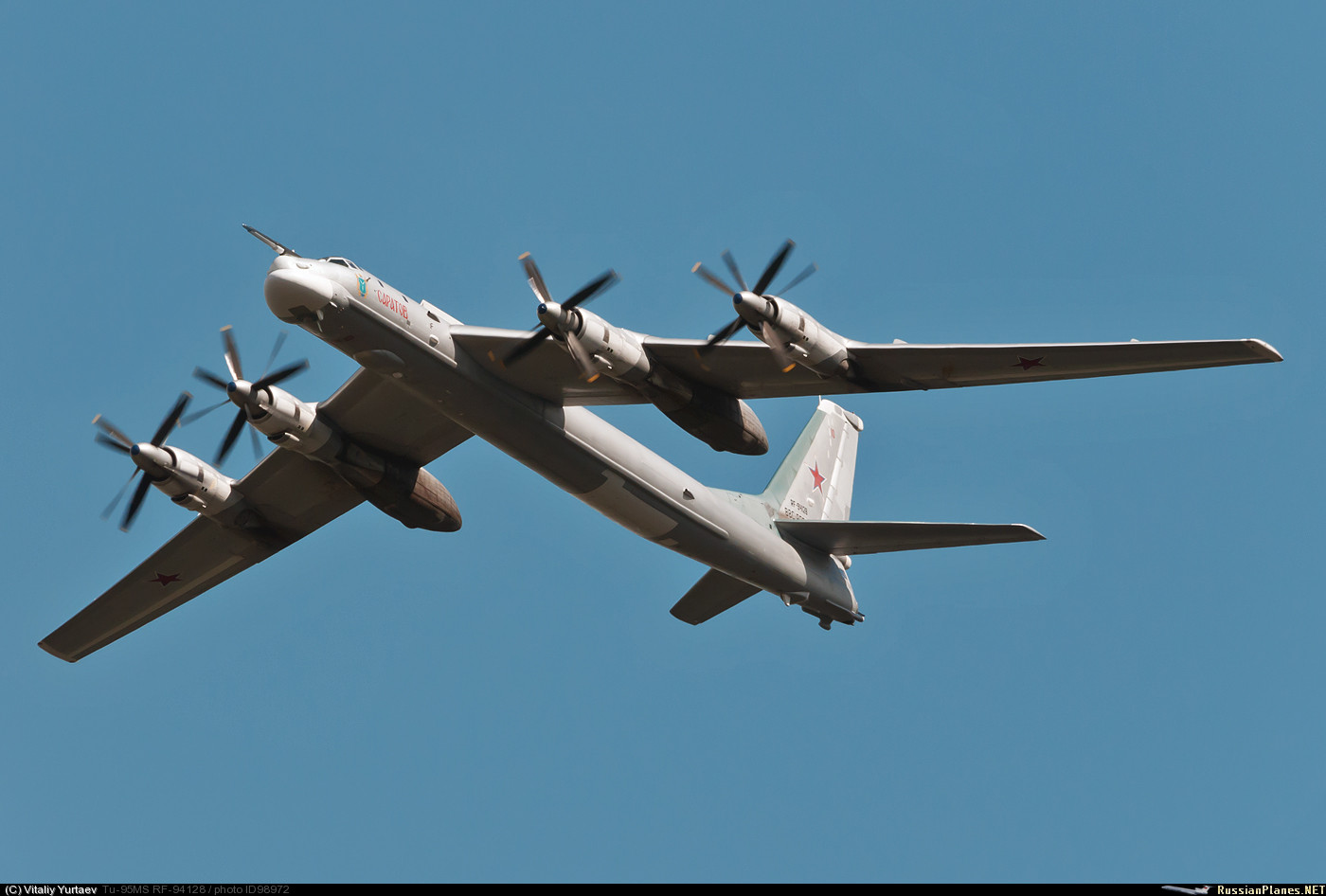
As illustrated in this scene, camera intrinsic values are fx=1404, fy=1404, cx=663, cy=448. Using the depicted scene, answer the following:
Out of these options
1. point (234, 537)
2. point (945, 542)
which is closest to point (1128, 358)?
point (945, 542)

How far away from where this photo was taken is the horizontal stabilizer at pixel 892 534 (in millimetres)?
30344

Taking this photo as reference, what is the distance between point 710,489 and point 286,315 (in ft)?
34.6

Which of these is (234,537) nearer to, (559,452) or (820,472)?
(559,452)

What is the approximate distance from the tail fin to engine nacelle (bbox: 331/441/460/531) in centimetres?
794

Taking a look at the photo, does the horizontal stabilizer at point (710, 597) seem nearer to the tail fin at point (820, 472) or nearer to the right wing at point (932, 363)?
the tail fin at point (820, 472)

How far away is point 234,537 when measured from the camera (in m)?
33.9

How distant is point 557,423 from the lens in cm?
2908

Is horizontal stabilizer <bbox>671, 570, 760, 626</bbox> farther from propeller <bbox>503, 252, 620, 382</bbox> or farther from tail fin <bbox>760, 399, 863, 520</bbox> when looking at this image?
propeller <bbox>503, 252, 620, 382</bbox>

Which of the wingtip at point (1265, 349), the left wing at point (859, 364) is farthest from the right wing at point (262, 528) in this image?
the wingtip at point (1265, 349)

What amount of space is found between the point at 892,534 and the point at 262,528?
1502 centimetres

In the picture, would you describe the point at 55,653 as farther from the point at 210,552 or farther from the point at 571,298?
the point at 571,298

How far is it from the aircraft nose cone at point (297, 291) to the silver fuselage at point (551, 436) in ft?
0.07

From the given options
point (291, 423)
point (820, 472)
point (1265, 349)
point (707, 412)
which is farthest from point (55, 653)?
point (1265, 349)

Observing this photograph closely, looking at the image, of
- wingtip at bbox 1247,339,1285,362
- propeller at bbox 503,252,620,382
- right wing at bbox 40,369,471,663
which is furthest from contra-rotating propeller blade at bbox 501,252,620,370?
wingtip at bbox 1247,339,1285,362
